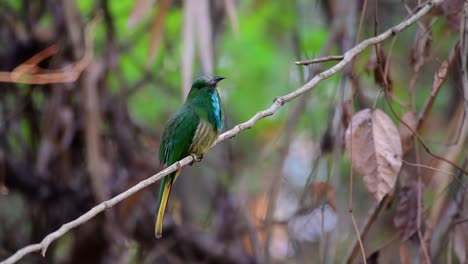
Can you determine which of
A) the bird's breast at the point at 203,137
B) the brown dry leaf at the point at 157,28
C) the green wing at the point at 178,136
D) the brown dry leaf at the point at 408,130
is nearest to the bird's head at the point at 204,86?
the green wing at the point at 178,136

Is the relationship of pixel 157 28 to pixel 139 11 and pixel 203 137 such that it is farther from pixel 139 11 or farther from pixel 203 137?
pixel 203 137

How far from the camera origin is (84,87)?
14.8 ft

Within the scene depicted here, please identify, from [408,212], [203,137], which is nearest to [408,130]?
[408,212]

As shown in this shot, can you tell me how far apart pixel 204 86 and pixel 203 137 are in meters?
0.32

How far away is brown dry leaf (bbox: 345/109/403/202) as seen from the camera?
2.68 m

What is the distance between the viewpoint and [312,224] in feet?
16.1

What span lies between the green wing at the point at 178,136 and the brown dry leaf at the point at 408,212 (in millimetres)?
1031

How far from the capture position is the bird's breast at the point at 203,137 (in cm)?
362

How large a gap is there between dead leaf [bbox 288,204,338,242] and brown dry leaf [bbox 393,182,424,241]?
517mm

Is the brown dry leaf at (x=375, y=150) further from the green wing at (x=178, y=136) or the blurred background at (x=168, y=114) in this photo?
the green wing at (x=178, y=136)

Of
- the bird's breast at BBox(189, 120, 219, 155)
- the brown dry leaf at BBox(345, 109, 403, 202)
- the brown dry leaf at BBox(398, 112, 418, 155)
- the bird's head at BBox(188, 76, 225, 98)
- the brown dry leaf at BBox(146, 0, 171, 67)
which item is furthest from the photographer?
the brown dry leaf at BBox(146, 0, 171, 67)

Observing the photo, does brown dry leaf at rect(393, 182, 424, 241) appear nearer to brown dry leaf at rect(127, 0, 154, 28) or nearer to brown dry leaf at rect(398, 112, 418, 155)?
brown dry leaf at rect(398, 112, 418, 155)

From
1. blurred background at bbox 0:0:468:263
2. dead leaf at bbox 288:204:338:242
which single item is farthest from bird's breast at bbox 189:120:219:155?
dead leaf at bbox 288:204:338:242

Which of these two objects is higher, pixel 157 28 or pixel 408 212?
pixel 157 28
